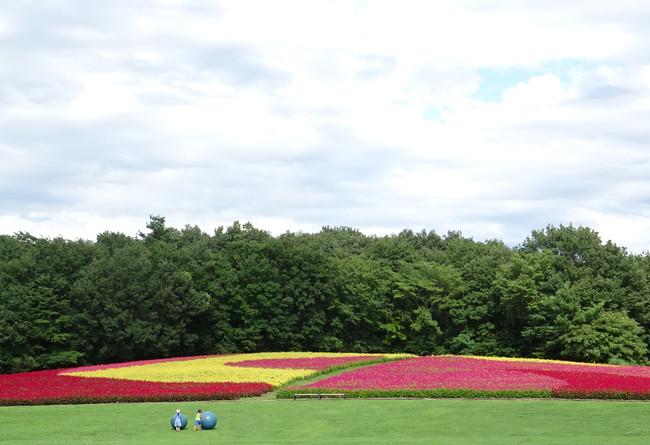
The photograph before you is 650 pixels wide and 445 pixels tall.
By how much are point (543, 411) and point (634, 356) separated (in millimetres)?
35479

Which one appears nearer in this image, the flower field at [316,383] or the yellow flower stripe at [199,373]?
the flower field at [316,383]

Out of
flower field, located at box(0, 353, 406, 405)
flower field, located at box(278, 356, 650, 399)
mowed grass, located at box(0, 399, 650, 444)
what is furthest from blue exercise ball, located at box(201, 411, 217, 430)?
flower field, located at box(278, 356, 650, 399)

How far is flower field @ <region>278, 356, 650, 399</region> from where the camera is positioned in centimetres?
3039

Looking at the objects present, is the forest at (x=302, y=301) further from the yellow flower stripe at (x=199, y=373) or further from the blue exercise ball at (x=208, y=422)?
the blue exercise ball at (x=208, y=422)

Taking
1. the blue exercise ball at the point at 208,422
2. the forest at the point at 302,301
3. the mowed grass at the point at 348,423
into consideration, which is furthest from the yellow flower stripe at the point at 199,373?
the blue exercise ball at the point at 208,422

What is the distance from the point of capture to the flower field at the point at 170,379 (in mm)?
31719

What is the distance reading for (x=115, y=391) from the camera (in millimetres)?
32875

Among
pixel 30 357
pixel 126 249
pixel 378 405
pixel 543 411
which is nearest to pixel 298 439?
pixel 378 405

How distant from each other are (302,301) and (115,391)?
34.1 meters

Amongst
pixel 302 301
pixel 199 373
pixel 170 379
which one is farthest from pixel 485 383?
pixel 302 301

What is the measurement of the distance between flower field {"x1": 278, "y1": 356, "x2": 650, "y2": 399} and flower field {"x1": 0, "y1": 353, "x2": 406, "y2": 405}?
3.70 metres

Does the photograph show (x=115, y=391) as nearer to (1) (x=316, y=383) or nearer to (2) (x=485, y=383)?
(1) (x=316, y=383)

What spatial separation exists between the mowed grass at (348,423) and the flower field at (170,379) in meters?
1.35

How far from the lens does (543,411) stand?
26.1 m
